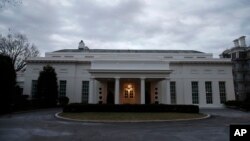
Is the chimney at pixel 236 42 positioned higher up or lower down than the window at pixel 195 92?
higher up

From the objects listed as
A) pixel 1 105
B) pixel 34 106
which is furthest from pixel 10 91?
pixel 34 106

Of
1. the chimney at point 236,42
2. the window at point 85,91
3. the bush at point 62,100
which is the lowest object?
the bush at point 62,100

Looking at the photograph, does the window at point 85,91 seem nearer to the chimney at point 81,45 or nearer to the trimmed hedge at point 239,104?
the chimney at point 81,45

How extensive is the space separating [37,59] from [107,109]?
58.9 feet

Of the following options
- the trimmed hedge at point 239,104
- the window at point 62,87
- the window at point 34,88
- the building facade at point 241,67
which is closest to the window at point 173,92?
the trimmed hedge at point 239,104

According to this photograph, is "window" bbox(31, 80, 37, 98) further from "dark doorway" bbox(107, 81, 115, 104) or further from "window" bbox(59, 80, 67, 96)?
"dark doorway" bbox(107, 81, 115, 104)

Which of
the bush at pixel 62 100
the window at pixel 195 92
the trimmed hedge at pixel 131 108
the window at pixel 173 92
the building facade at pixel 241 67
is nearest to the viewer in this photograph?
the trimmed hedge at pixel 131 108

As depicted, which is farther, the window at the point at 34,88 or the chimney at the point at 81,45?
the chimney at the point at 81,45

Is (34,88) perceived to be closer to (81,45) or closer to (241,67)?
(81,45)

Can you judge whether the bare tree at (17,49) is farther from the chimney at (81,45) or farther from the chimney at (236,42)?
the chimney at (236,42)

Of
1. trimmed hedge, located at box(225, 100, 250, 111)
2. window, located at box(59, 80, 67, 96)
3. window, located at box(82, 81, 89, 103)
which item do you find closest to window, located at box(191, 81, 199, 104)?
trimmed hedge, located at box(225, 100, 250, 111)

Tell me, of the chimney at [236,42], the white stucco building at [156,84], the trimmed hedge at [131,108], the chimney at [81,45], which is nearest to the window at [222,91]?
the white stucco building at [156,84]

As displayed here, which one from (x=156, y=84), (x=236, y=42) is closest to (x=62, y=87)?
(x=156, y=84)

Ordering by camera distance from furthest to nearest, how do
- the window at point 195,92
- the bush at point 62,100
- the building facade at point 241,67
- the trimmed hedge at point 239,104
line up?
the building facade at point 241,67 → the window at point 195,92 → the bush at point 62,100 → the trimmed hedge at point 239,104
